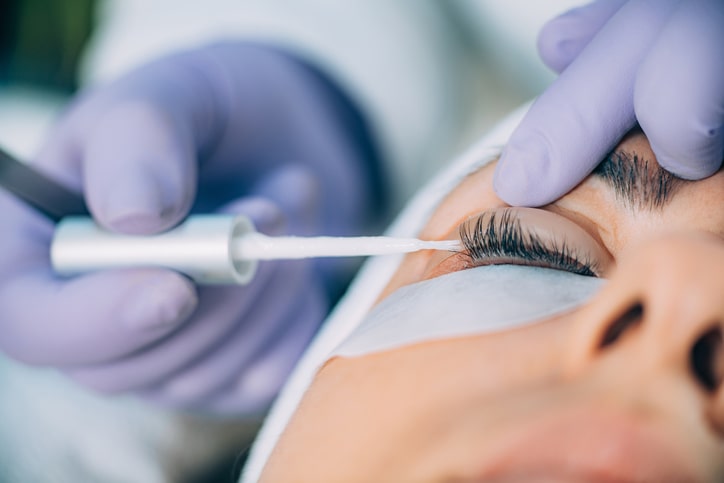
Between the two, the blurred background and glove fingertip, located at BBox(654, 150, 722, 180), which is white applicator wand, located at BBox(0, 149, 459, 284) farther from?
the blurred background

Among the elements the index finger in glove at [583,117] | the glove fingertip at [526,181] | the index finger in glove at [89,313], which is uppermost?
the index finger in glove at [583,117]

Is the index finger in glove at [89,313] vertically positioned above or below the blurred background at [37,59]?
below

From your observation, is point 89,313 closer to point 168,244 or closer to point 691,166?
point 168,244

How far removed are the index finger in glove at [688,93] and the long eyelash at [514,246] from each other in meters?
0.11

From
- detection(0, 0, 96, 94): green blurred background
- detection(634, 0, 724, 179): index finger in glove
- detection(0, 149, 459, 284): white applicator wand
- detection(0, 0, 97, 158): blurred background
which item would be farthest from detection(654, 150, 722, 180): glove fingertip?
detection(0, 0, 96, 94): green blurred background

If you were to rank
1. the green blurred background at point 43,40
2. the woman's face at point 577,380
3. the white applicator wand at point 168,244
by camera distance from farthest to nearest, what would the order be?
the green blurred background at point 43,40, the white applicator wand at point 168,244, the woman's face at point 577,380

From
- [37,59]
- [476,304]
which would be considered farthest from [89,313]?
[37,59]

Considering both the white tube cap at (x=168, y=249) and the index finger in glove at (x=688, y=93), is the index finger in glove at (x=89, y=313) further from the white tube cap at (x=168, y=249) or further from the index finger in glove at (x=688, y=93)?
the index finger in glove at (x=688, y=93)

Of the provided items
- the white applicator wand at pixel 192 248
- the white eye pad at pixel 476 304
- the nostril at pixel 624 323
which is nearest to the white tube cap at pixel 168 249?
the white applicator wand at pixel 192 248

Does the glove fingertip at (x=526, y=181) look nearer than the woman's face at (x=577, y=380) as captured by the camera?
No

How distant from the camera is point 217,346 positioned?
35.1 inches

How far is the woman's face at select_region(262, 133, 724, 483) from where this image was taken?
0.44 metres

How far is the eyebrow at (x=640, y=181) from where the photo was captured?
0.56m

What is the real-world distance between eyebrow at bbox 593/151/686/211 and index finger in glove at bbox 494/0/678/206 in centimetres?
2
